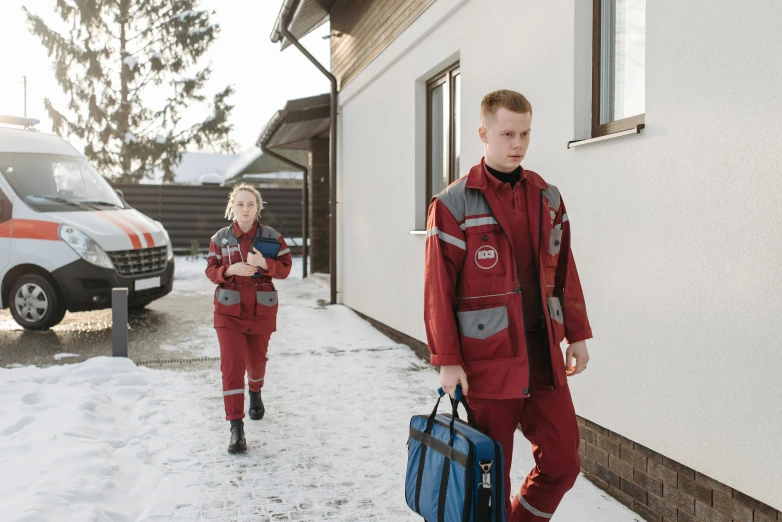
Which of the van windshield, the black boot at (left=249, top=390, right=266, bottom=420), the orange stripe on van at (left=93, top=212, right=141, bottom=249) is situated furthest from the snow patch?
the black boot at (left=249, top=390, right=266, bottom=420)

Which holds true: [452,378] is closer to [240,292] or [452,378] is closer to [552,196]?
[552,196]

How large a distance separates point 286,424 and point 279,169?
26.3m

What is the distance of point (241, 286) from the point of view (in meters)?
4.45

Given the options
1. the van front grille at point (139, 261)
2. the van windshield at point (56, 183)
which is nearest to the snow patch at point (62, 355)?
the van front grille at point (139, 261)

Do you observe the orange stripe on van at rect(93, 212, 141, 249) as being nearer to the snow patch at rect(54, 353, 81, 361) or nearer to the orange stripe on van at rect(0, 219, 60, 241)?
the orange stripe on van at rect(0, 219, 60, 241)

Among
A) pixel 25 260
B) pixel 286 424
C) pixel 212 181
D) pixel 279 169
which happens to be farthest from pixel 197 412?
pixel 279 169

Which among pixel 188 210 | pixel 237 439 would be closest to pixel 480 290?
pixel 237 439

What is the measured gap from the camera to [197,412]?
5.04 m

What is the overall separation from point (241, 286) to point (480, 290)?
241 centimetres

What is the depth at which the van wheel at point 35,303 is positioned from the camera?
820cm

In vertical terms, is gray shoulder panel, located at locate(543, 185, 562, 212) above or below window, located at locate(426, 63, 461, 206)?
below

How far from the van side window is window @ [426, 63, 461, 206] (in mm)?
5003

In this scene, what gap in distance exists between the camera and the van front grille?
332 inches

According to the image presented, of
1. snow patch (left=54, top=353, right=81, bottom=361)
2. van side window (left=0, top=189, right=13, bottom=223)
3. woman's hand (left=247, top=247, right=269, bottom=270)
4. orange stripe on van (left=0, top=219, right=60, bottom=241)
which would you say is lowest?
snow patch (left=54, top=353, right=81, bottom=361)
